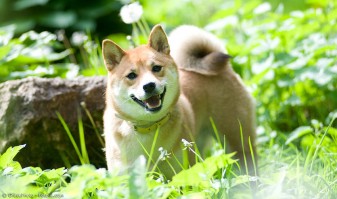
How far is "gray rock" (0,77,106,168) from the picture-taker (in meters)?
4.21

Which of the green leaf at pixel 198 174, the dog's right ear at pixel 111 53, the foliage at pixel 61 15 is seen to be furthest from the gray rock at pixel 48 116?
the foliage at pixel 61 15

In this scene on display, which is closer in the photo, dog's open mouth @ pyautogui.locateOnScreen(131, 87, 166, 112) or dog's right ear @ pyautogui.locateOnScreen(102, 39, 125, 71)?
dog's open mouth @ pyautogui.locateOnScreen(131, 87, 166, 112)

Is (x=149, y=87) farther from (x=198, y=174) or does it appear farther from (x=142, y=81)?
(x=198, y=174)

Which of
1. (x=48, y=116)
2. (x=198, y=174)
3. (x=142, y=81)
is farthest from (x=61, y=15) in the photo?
(x=198, y=174)

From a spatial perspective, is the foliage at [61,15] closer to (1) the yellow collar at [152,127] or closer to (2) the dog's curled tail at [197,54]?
(2) the dog's curled tail at [197,54]

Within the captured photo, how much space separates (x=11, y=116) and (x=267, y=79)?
230cm

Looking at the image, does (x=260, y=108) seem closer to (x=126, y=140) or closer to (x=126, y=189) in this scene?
(x=126, y=140)

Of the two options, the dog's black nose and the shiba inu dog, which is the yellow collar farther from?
the dog's black nose

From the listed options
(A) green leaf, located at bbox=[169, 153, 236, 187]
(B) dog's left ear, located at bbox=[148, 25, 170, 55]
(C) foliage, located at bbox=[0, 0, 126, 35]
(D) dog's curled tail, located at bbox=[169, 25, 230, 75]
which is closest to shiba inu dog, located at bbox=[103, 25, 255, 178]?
(B) dog's left ear, located at bbox=[148, 25, 170, 55]

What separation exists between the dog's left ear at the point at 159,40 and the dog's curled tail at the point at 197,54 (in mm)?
535

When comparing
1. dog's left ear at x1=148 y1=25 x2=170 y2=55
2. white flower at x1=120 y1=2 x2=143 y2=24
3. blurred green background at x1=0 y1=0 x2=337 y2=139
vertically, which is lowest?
blurred green background at x1=0 y1=0 x2=337 y2=139

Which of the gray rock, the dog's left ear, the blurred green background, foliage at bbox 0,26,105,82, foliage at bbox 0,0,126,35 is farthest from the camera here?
foliage at bbox 0,0,126,35

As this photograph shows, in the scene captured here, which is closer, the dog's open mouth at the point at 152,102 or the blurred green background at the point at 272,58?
the dog's open mouth at the point at 152,102

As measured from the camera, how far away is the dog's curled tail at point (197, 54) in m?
4.44
